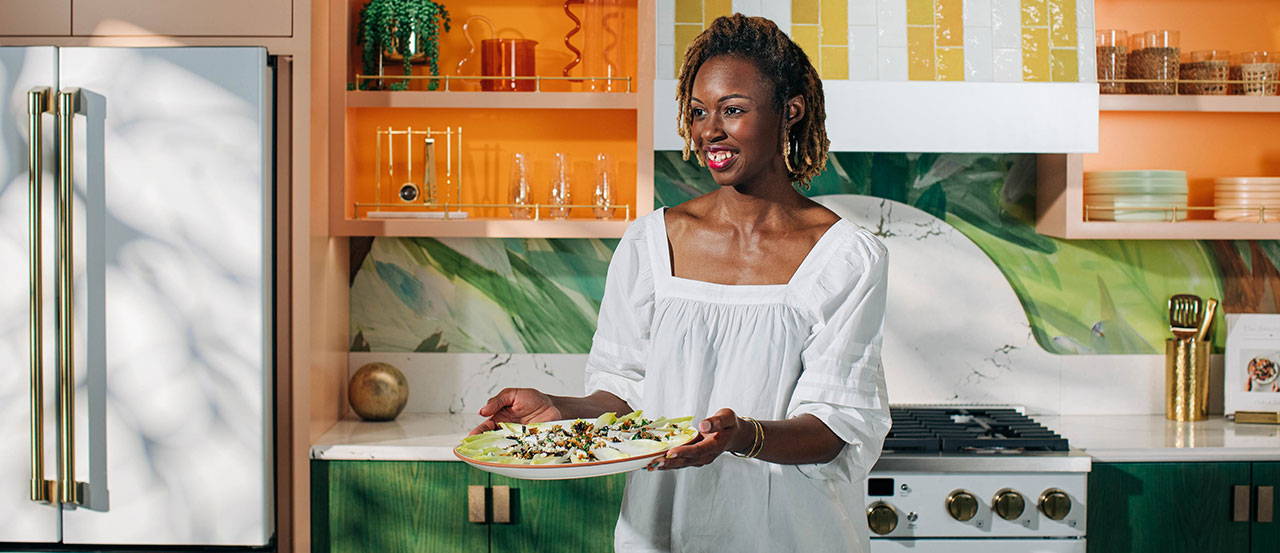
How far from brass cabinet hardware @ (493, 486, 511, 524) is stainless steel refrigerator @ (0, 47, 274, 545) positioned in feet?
1.71

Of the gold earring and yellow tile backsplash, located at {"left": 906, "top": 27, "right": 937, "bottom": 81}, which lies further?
yellow tile backsplash, located at {"left": 906, "top": 27, "right": 937, "bottom": 81}

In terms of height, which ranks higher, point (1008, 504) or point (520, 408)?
point (520, 408)

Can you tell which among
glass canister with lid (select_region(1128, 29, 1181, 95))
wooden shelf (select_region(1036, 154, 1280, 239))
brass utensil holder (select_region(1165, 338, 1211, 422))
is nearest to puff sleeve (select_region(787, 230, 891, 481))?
wooden shelf (select_region(1036, 154, 1280, 239))

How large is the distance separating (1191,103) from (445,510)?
6.71 feet

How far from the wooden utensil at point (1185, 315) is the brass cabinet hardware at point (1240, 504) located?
0.59 m

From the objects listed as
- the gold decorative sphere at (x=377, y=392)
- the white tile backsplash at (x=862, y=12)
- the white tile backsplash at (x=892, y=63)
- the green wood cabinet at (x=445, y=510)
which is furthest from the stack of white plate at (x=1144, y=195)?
the gold decorative sphere at (x=377, y=392)

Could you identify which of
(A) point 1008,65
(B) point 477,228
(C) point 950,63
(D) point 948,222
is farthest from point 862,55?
(B) point 477,228

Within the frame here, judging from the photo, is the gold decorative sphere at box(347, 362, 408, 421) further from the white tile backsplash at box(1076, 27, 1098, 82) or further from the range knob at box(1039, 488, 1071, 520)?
the white tile backsplash at box(1076, 27, 1098, 82)

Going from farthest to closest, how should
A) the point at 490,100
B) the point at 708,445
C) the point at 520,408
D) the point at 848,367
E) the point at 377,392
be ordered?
the point at 377,392 < the point at 490,100 < the point at 520,408 < the point at 848,367 < the point at 708,445

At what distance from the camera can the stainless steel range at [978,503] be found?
8.75ft

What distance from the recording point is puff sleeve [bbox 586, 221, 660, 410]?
68.0 inches

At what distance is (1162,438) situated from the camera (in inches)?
115

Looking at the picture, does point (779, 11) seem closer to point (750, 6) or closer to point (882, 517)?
point (750, 6)

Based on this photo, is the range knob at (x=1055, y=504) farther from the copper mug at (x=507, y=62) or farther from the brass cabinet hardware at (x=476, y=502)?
the copper mug at (x=507, y=62)
